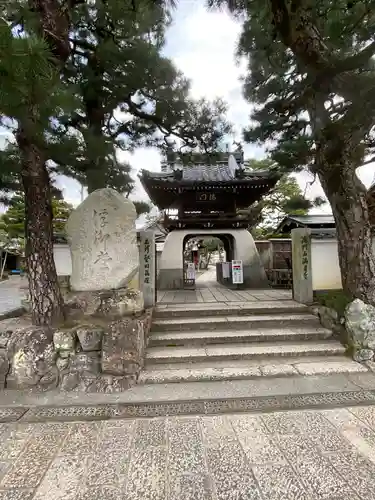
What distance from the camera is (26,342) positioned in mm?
3668

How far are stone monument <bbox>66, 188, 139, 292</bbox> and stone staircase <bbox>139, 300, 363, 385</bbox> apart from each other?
49.7 inches

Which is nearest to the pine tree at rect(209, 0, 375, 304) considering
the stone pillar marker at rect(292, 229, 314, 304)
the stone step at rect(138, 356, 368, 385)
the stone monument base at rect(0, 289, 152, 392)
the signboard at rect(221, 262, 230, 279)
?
the stone pillar marker at rect(292, 229, 314, 304)

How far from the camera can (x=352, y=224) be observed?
4.88m

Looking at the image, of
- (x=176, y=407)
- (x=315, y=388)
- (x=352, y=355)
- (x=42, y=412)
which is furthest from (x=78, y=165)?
(x=352, y=355)

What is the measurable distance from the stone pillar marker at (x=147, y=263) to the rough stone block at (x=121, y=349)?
2019 mm

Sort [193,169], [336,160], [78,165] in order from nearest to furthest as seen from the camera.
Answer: [78,165] → [336,160] → [193,169]

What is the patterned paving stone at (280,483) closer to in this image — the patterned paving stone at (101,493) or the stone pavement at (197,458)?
the stone pavement at (197,458)

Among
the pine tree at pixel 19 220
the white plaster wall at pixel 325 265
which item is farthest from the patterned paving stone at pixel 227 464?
the pine tree at pixel 19 220

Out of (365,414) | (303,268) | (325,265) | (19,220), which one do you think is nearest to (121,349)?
(365,414)

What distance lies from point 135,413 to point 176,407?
1.46 feet

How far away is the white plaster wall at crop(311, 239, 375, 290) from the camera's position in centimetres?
610

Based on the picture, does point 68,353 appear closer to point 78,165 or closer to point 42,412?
point 42,412

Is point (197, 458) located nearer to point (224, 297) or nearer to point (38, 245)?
point (38, 245)

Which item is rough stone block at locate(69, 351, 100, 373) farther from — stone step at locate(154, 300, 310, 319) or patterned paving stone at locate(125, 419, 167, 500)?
stone step at locate(154, 300, 310, 319)
